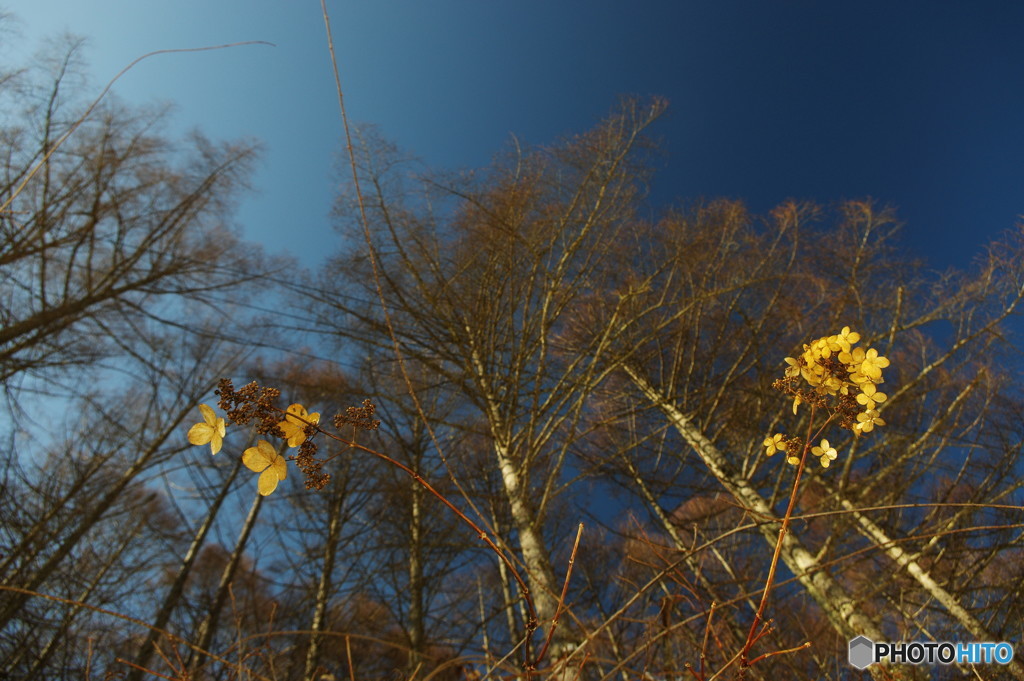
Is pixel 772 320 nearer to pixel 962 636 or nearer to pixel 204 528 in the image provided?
pixel 962 636

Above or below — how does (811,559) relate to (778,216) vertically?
below

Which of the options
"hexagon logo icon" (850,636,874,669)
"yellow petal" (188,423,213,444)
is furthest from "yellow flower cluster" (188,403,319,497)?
"hexagon logo icon" (850,636,874,669)

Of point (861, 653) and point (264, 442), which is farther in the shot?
point (861, 653)

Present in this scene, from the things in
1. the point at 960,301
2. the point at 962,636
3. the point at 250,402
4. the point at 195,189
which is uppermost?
the point at 195,189

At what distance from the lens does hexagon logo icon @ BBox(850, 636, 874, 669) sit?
6.58 ft

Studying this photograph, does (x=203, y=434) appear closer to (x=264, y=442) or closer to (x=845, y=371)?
(x=264, y=442)

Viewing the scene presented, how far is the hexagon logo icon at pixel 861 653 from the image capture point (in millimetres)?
2006

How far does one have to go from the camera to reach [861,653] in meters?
2.11

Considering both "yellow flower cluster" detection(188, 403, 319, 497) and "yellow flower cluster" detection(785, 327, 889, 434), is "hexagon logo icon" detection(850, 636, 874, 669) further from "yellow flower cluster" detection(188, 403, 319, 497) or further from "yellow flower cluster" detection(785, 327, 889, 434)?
"yellow flower cluster" detection(188, 403, 319, 497)

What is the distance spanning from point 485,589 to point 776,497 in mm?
5187

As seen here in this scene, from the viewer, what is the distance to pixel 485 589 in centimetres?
733

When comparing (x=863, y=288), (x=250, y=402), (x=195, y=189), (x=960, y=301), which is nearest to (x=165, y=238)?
(x=195, y=189)

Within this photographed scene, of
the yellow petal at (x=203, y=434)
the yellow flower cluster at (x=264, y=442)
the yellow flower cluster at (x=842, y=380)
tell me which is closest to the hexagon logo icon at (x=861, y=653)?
the yellow flower cluster at (x=842, y=380)

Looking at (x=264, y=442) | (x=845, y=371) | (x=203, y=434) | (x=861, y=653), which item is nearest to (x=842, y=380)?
(x=845, y=371)
